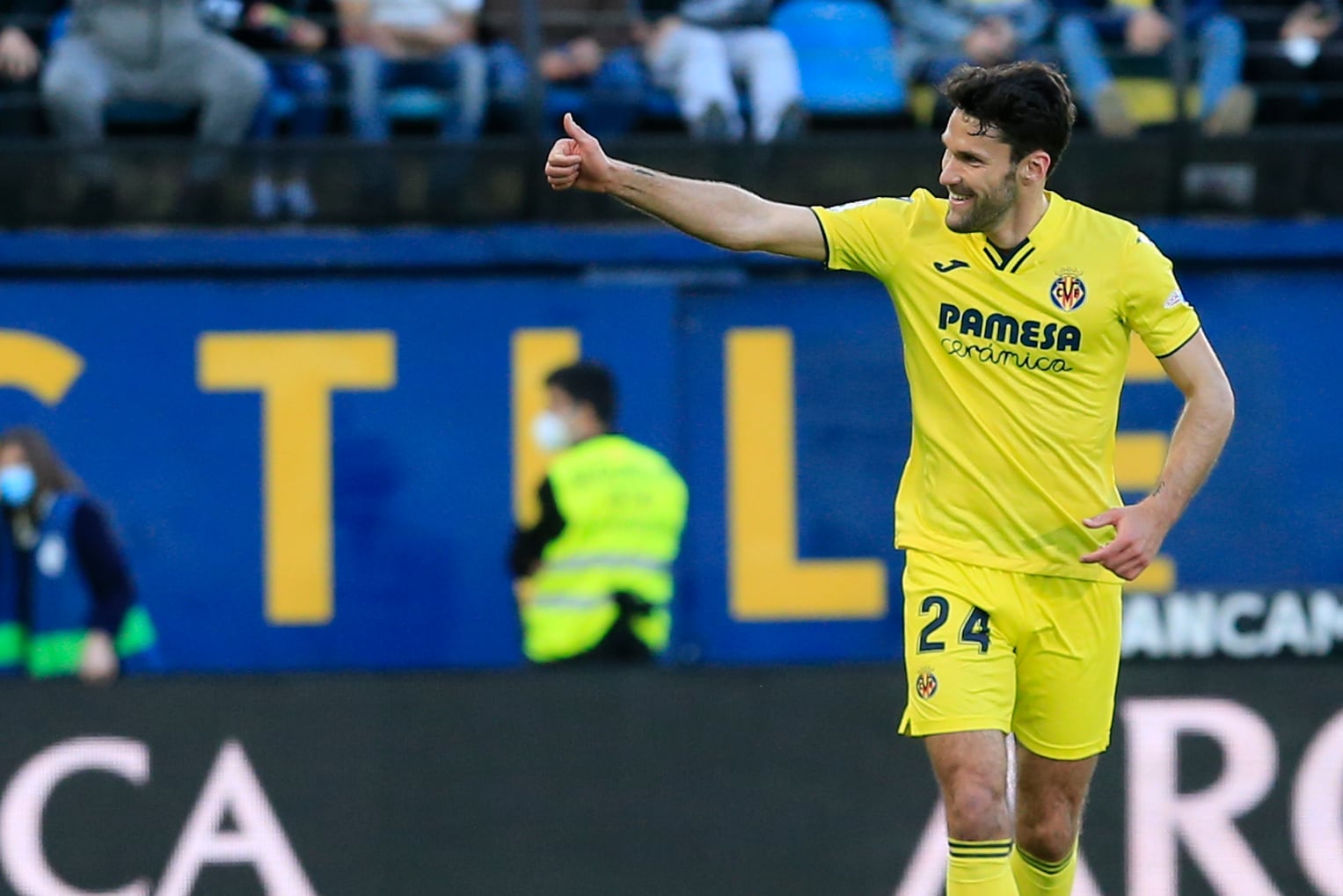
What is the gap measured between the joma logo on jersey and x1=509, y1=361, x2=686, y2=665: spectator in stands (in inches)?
114

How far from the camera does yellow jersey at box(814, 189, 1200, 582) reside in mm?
5289

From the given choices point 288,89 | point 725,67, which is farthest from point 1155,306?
point 288,89

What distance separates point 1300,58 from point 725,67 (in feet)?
9.40

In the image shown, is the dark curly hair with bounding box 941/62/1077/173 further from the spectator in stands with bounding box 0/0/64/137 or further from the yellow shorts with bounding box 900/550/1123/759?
the spectator in stands with bounding box 0/0/64/137

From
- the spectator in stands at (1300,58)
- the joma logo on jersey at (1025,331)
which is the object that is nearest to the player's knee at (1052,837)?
the joma logo on jersey at (1025,331)

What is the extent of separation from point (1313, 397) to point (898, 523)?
6.29m

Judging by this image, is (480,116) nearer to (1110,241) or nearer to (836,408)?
(836,408)

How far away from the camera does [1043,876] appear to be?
18.4 feet

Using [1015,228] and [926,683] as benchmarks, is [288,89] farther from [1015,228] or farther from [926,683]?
[926,683]

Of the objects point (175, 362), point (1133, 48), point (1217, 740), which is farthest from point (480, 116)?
point (1217, 740)

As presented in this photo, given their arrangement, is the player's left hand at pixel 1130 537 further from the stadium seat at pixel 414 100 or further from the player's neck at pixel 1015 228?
the stadium seat at pixel 414 100

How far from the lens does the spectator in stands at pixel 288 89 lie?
10.7m

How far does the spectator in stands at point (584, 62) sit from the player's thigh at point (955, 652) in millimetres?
5729

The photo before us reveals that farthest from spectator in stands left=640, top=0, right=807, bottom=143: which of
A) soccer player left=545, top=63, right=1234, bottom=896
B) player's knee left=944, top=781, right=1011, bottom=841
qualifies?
player's knee left=944, top=781, right=1011, bottom=841
